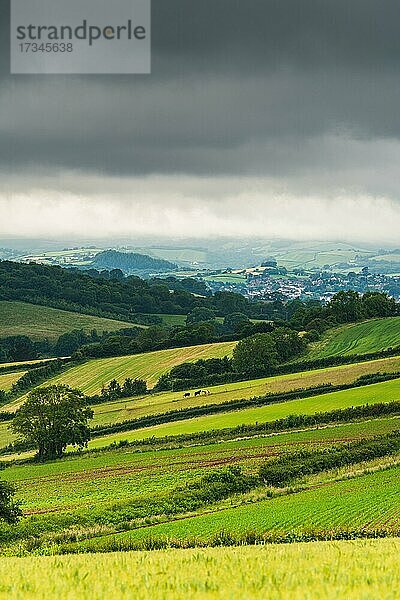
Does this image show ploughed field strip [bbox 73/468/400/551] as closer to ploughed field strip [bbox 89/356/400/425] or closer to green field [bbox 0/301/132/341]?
ploughed field strip [bbox 89/356/400/425]

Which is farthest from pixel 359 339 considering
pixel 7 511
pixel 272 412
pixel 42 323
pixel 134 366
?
pixel 42 323

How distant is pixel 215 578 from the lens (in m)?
10.3

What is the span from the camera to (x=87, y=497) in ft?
148

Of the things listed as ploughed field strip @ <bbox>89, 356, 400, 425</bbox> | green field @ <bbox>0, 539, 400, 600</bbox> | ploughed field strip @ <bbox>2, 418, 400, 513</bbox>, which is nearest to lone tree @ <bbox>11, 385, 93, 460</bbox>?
ploughed field strip @ <bbox>2, 418, 400, 513</bbox>

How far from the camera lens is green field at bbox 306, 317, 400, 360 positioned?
4545 inches

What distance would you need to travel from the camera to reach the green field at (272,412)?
242 feet

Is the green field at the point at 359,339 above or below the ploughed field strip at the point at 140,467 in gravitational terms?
above

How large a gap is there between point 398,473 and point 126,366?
8588 cm

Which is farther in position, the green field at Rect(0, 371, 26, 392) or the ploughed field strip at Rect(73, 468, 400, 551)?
the green field at Rect(0, 371, 26, 392)

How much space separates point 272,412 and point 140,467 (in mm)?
24526

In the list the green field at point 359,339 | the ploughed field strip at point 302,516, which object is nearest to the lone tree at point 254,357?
the green field at point 359,339

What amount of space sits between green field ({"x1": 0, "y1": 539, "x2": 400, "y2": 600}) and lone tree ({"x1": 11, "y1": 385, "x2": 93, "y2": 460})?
199 ft

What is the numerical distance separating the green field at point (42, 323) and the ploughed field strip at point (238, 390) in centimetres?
8123

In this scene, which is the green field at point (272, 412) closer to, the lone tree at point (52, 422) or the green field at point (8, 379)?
the lone tree at point (52, 422)
